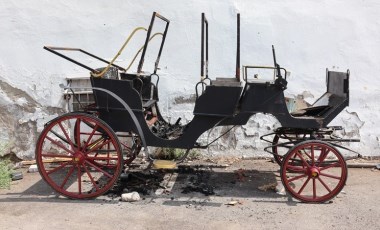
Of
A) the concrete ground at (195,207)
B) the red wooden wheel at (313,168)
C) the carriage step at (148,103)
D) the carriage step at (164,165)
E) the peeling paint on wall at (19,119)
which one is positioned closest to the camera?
the concrete ground at (195,207)

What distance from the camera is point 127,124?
186 inches

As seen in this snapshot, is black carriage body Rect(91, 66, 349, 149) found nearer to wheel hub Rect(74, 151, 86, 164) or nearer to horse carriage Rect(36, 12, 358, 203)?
horse carriage Rect(36, 12, 358, 203)

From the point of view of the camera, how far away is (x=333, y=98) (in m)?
4.96

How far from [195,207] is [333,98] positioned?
6.78 ft

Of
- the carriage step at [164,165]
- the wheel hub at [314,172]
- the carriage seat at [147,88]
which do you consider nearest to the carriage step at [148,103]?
the carriage seat at [147,88]

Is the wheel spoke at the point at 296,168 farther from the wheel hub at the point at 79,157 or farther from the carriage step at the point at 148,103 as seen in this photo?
the wheel hub at the point at 79,157

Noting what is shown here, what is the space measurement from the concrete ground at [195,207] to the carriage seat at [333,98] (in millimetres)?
990

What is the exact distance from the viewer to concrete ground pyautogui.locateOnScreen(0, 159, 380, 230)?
4.12 metres

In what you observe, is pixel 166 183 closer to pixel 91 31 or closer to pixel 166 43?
pixel 166 43

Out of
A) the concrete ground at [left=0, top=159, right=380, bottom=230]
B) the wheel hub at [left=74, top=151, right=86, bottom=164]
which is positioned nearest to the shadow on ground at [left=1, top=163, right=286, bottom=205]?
the concrete ground at [left=0, top=159, right=380, bottom=230]

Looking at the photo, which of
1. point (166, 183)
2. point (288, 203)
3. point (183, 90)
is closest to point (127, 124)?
point (166, 183)

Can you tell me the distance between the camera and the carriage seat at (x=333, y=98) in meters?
4.64

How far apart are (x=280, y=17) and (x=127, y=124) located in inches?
109

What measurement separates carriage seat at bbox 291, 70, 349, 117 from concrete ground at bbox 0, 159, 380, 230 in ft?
3.25
